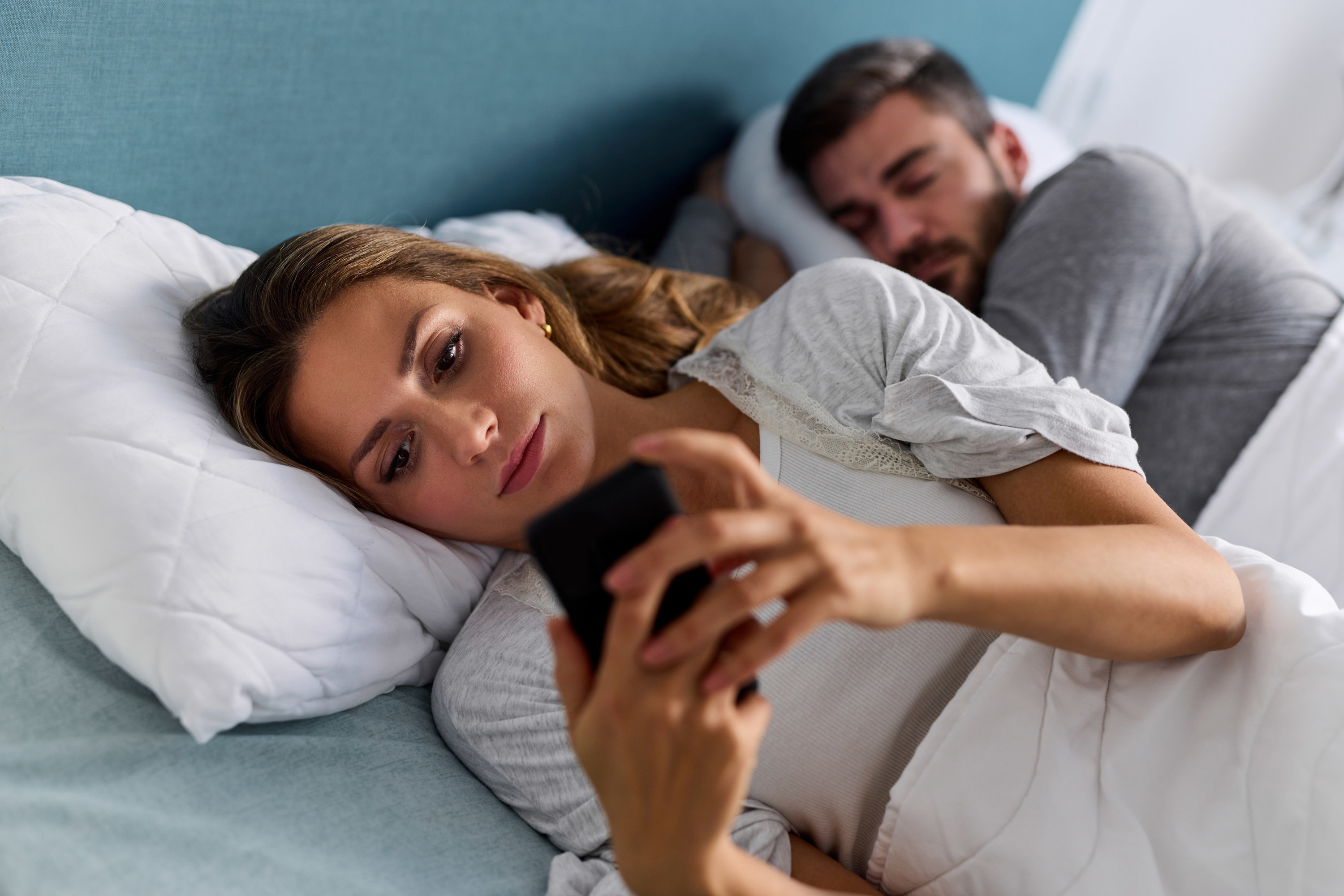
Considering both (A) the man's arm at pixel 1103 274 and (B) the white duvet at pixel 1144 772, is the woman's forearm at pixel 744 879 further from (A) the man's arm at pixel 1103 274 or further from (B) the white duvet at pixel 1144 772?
(A) the man's arm at pixel 1103 274

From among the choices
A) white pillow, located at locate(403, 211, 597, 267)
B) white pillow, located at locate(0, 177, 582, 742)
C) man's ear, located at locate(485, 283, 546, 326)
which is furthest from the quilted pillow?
white pillow, located at locate(403, 211, 597, 267)

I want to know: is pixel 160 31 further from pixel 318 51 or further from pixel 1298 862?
pixel 1298 862

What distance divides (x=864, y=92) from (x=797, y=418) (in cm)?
94

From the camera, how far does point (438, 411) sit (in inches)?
34.9

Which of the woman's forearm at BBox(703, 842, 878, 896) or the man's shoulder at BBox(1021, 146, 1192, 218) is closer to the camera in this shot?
the woman's forearm at BBox(703, 842, 878, 896)

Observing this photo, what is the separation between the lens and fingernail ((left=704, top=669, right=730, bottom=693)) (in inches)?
20.0

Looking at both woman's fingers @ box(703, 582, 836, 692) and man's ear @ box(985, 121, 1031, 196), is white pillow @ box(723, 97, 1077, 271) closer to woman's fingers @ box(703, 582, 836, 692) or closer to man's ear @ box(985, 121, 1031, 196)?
man's ear @ box(985, 121, 1031, 196)

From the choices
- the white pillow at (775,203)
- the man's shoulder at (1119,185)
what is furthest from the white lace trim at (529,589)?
the man's shoulder at (1119,185)

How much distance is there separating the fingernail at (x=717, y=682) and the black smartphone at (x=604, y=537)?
0.11ft

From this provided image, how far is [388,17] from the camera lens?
1.19 m

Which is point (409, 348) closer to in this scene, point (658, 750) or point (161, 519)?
point (161, 519)

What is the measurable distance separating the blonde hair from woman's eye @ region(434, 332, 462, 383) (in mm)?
102

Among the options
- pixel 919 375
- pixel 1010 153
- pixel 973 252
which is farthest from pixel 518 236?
pixel 1010 153

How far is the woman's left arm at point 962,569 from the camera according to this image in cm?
49
